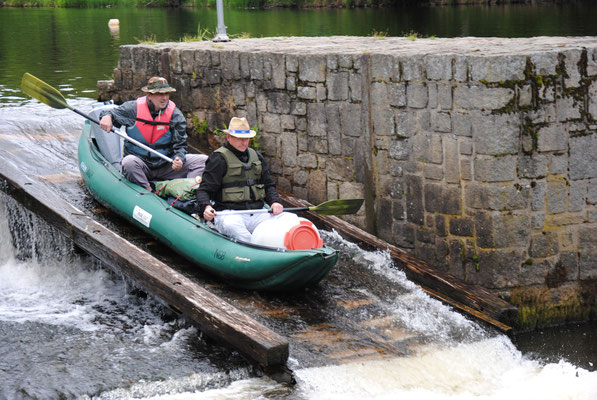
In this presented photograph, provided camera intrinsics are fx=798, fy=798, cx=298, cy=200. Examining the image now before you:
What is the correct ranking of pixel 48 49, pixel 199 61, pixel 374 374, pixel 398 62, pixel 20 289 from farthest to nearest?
pixel 48 49 < pixel 199 61 < pixel 20 289 < pixel 398 62 < pixel 374 374

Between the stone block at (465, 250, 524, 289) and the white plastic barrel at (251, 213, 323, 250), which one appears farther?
the stone block at (465, 250, 524, 289)

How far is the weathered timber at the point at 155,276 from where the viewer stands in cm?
557

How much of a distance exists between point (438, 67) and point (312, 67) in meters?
1.49

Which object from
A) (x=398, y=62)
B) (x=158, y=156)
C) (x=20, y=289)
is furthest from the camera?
(x=158, y=156)

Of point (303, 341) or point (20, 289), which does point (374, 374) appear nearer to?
point (303, 341)

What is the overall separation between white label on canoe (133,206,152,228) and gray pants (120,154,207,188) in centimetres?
34

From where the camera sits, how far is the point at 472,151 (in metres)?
6.66

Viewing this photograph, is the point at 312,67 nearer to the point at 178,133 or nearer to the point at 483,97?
the point at 178,133

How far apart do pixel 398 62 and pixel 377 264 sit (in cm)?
185

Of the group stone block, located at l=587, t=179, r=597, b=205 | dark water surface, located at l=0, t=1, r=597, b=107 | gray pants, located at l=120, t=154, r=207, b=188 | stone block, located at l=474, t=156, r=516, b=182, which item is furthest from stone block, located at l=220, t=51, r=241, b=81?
dark water surface, located at l=0, t=1, r=597, b=107

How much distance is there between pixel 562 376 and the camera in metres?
5.96

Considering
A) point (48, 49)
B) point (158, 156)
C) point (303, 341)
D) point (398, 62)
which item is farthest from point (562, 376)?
point (48, 49)

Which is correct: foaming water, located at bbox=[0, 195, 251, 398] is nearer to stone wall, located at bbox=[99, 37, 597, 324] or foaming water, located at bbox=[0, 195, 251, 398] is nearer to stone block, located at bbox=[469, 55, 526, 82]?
stone wall, located at bbox=[99, 37, 597, 324]

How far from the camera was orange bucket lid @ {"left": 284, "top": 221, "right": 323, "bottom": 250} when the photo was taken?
6500 millimetres
